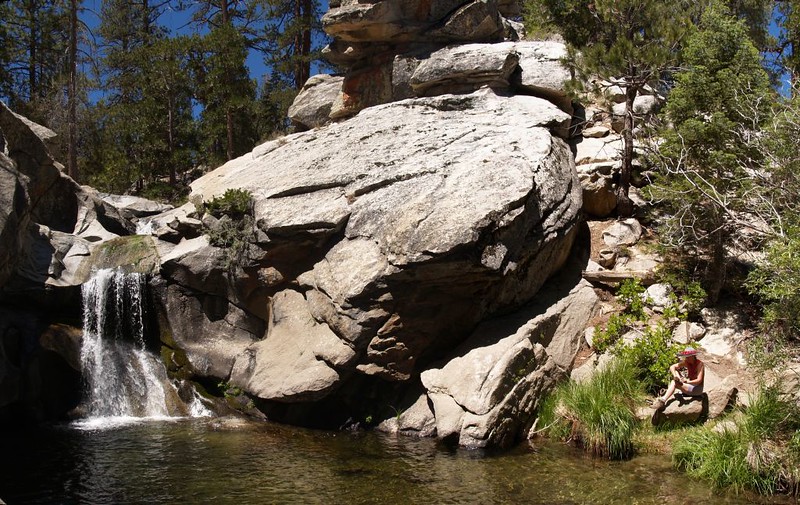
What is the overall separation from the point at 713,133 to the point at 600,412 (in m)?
5.86

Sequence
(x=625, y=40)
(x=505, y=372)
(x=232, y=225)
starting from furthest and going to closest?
(x=232, y=225), (x=625, y=40), (x=505, y=372)

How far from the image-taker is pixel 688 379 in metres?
11.3

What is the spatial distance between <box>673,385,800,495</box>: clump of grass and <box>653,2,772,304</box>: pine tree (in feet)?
12.6

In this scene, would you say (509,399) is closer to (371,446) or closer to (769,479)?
(371,446)

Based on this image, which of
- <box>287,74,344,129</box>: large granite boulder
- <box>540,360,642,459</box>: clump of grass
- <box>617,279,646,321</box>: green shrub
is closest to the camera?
<box>540,360,642,459</box>: clump of grass

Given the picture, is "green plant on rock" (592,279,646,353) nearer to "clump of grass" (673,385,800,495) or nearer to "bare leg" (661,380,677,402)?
"bare leg" (661,380,677,402)

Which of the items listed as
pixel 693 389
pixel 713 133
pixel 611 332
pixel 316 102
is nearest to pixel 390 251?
pixel 611 332

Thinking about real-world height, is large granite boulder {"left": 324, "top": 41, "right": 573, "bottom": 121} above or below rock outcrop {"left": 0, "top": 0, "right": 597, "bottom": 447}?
above

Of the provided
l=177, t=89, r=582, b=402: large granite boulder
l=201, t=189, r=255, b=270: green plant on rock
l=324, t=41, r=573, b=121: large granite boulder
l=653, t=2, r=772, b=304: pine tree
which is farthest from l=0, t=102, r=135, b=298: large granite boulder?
l=653, t=2, r=772, b=304: pine tree

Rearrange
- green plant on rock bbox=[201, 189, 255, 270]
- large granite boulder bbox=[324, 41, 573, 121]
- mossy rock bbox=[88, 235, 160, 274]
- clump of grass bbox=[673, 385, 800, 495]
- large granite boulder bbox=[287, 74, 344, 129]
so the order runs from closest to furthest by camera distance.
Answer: clump of grass bbox=[673, 385, 800, 495], green plant on rock bbox=[201, 189, 255, 270], mossy rock bbox=[88, 235, 160, 274], large granite boulder bbox=[324, 41, 573, 121], large granite boulder bbox=[287, 74, 344, 129]

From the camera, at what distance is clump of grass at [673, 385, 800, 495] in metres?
9.11

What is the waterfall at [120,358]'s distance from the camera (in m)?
14.2

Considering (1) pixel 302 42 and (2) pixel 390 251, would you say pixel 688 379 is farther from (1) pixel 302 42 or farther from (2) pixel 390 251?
(1) pixel 302 42

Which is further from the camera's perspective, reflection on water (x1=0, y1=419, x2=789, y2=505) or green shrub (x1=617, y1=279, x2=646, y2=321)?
green shrub (x1=617, y1=279, x2=646, y2=321)
